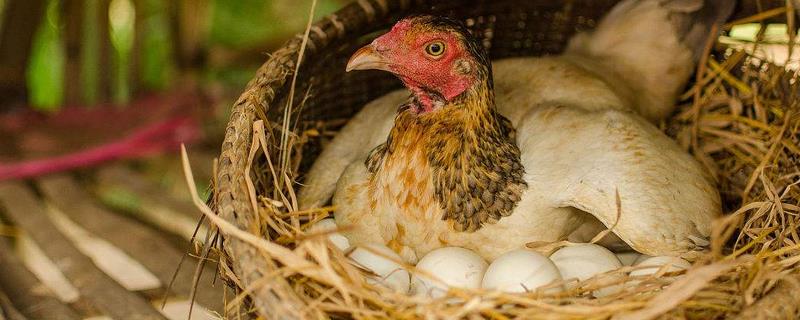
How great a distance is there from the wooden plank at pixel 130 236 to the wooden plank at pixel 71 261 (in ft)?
0.23

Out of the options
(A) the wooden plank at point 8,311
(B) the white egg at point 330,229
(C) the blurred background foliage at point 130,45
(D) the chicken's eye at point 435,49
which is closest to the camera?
(D) the chicken's eye at point 435,49

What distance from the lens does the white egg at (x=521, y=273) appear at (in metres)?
1.21

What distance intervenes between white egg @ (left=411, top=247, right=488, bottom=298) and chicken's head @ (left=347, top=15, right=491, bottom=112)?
9.8 inches

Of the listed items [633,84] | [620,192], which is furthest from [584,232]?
[633,84]

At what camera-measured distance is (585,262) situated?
127 cm

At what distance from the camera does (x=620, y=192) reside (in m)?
1.30

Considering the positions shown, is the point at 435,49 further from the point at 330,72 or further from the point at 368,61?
the point at 330,72

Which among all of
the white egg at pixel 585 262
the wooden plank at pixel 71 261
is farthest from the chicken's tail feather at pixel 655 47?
the wooden plank at pixel 71 261

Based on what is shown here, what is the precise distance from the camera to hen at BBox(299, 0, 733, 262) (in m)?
1.30

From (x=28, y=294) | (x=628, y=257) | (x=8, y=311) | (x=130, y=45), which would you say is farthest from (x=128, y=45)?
(x=628, y=257)

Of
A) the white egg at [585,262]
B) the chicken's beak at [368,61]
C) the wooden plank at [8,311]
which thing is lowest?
the wooden plank at [8,311]

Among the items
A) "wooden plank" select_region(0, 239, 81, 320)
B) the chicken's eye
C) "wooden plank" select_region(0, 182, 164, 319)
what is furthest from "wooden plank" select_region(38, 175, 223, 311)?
the chicken's eye

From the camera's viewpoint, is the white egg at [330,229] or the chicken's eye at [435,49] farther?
the white egg at [330,229]

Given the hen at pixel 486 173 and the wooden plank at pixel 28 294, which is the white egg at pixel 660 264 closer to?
the hen at pixel 486 173
